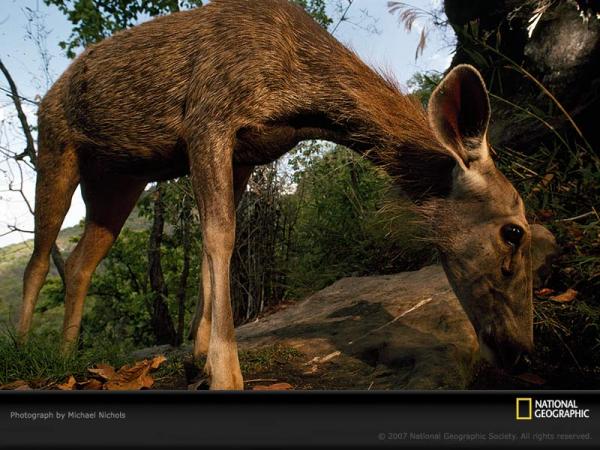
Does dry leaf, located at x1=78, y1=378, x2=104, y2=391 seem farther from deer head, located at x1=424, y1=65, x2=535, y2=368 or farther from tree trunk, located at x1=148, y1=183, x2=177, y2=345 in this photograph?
tree trunk, located at x1=148, y1=183, x2=177, y2=345

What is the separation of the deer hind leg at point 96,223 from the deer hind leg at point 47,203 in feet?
0.63

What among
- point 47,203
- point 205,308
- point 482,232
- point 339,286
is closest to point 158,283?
point 339,286

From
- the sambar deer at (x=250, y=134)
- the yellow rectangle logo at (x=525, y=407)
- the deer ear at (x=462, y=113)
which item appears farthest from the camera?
the sambar deer at (x=250, y=134)

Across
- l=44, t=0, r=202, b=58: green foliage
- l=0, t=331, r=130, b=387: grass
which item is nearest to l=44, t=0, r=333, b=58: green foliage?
l=44, t=0, r=202, b=58: green foliage

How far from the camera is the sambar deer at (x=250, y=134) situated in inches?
104

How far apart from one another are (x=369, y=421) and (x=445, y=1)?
5.89 meters

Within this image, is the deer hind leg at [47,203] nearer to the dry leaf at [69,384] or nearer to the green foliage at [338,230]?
the dry leaf at [69,384]

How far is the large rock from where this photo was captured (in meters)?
2.78

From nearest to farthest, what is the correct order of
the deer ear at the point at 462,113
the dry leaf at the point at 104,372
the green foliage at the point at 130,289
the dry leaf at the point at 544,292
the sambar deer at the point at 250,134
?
the deer ear at the point at 462,113, the sambar deer at the point at 250,134, the dry leaf at the point at 104,372, the dry leaf at the point at 544,292, the green foliage at the point at 130,289

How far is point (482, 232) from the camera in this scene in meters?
2.69

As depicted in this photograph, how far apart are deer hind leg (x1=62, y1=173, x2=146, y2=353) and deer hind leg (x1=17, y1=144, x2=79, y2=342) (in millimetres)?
191

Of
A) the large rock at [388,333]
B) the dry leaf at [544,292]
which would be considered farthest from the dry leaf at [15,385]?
the dry leaf at [544,292]

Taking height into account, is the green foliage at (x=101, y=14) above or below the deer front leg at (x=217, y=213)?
above

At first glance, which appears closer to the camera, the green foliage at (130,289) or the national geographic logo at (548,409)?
the national geographic logo at (548,409)
